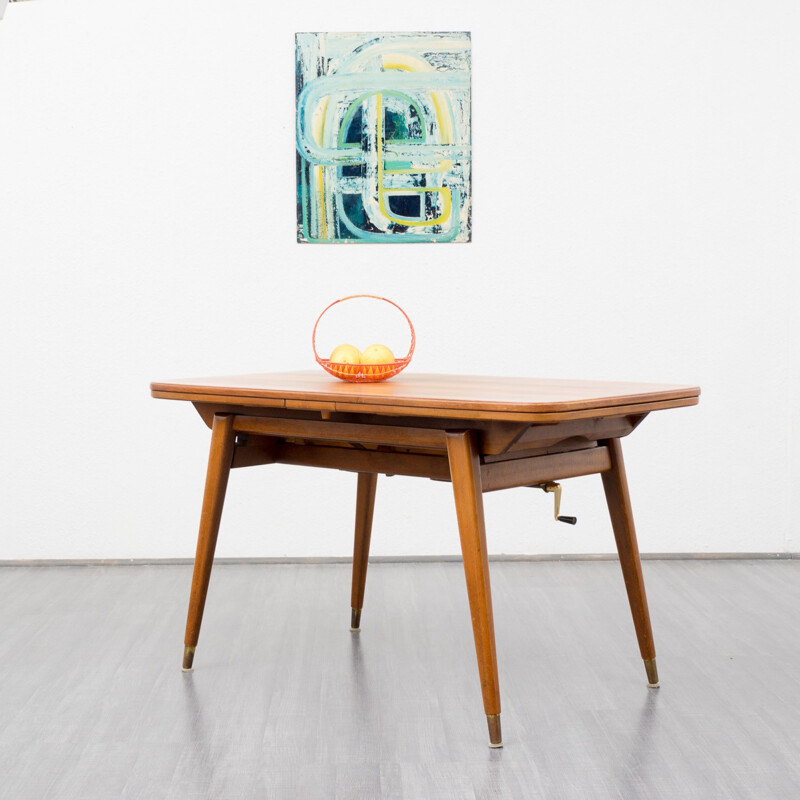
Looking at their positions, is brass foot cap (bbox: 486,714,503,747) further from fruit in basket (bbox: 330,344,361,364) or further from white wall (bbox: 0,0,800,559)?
white wall (bbox: 0,0,800,559)

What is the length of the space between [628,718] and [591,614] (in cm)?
81

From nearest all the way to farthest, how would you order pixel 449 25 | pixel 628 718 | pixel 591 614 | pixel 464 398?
1. pixel 464 398
2. pixel 628 718
3. pixel 591 614
4. pixel 449 25

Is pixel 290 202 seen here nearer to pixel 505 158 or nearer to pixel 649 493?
pixel 505 158

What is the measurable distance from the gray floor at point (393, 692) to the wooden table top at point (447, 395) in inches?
25.4

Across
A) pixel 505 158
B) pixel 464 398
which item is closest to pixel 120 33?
pixel 505 158

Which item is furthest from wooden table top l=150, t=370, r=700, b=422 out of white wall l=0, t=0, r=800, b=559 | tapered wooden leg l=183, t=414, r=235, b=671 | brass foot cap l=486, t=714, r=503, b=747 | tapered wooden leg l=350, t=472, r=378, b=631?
white wall l=0, t=0, r=800, b=559

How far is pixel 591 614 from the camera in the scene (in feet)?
9.37

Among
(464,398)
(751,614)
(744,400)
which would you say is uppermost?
(464,398)

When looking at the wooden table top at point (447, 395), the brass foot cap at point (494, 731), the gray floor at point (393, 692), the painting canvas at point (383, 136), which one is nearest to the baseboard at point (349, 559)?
the gray floor at point (393, 692)

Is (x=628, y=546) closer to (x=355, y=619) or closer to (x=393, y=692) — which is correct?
(x=393, y=692)

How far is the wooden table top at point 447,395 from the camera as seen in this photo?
1778 mm

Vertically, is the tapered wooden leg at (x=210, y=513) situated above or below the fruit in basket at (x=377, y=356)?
below

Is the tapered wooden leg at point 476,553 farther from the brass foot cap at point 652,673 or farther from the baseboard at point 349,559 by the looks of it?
the baseboard at point 349,559

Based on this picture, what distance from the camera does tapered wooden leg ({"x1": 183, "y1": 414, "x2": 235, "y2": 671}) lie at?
2330 mm
